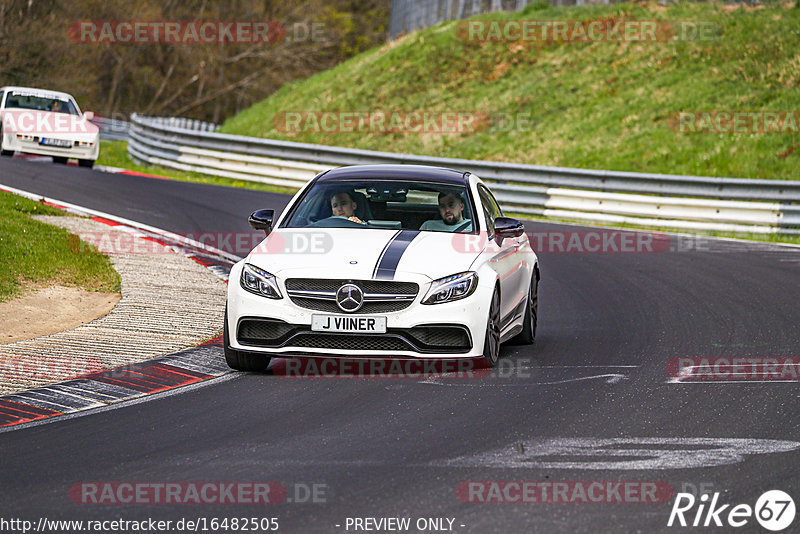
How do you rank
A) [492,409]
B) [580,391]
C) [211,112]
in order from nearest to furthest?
[492,409] → [580,391] → [211,112]

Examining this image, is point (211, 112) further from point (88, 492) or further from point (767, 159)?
point (88, 492)

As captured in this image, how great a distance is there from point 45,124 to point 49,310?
16.0 meters

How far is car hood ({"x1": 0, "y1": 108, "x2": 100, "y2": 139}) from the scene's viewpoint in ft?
83.9

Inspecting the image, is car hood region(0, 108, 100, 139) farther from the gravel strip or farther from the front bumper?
the front bumper

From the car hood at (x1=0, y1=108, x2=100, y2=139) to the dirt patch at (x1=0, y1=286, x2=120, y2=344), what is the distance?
582 inches

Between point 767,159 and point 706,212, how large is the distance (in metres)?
5.80

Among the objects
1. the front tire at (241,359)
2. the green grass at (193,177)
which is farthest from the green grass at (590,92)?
the front tire at (241,359)

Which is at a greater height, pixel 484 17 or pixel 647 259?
pixel 484 17

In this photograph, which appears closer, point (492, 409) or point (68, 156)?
point (492, 409)

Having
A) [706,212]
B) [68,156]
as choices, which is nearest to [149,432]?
[706,212]

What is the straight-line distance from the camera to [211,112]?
67.6m
